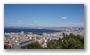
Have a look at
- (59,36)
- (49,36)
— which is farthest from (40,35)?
(59,36)

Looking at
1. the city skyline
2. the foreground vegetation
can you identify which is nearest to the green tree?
the foreground vegetation

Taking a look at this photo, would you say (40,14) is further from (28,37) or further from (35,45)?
(35,45)

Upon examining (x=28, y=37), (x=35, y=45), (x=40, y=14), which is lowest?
(x=35, y=45)

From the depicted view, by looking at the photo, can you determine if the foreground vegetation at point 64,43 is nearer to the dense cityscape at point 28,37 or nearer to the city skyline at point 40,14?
the dense cityscape at point 28,37

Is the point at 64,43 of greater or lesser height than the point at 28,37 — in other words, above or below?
below

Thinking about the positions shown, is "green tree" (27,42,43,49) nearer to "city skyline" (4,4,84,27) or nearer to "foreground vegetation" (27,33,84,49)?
"foreground vegetation" (27,33,84,49)

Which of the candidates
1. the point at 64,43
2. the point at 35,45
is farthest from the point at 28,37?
the point at 64,43

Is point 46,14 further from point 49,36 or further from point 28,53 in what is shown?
point 28,53

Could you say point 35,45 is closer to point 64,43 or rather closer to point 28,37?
point 28,37
